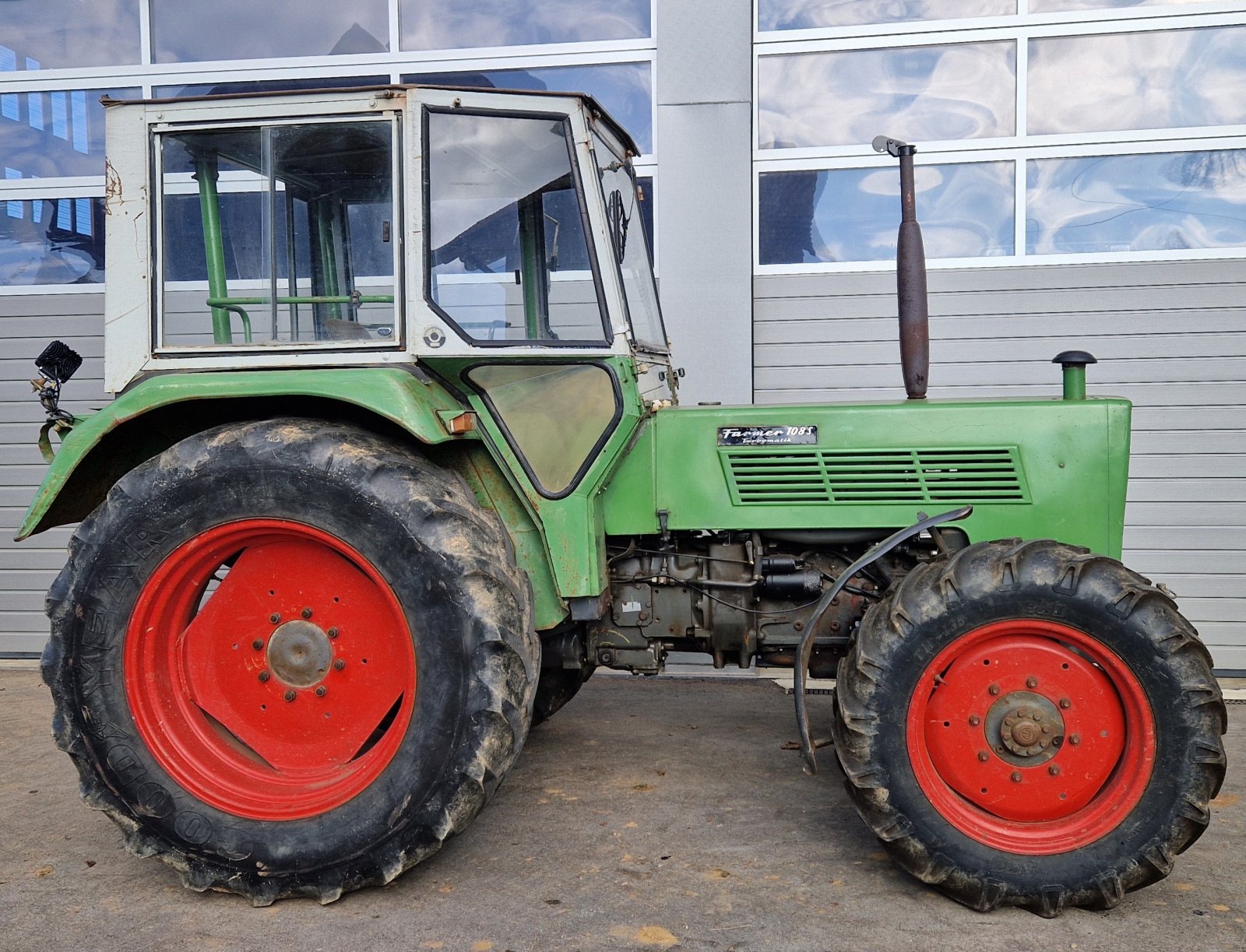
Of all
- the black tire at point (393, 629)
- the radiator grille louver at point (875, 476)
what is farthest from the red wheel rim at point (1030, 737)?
the black tire at point (393, 629)

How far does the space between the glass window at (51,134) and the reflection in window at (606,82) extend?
6.60 feet

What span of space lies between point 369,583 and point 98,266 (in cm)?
A: 425

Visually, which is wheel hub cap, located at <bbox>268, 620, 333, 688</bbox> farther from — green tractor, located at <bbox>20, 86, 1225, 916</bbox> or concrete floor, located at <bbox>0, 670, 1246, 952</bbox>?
concrete floor, located at <bbox>0, 670, 1246, 952</bbox>

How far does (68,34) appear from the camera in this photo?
6.17 metres

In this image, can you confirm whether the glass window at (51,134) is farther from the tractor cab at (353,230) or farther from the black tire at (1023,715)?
the black tire at (1023,715)

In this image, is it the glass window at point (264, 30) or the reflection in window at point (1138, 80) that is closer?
the reflection in window at point (1138, 80)

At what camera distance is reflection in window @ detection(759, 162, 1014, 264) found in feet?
18.6

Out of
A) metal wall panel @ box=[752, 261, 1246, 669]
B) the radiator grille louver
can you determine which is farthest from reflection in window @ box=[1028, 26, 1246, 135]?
the radiator grille louver

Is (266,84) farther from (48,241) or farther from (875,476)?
(875,476)

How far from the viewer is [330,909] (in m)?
2.89

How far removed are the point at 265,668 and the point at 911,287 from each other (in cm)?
234

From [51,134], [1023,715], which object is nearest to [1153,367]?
[1023,715]

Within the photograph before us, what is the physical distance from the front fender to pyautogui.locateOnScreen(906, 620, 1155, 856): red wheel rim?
5.40 ft

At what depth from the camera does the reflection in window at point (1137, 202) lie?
551cm
